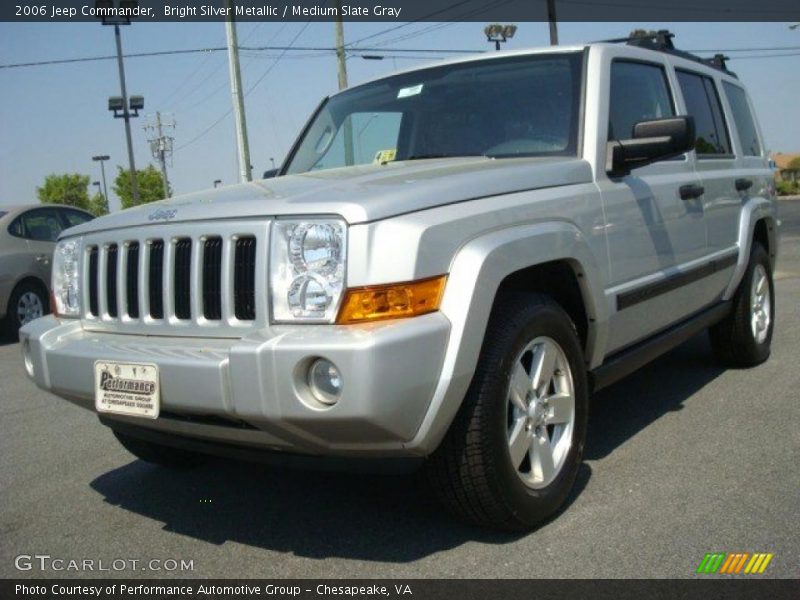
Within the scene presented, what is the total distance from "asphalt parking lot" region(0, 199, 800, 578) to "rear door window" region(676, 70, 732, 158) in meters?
1.47

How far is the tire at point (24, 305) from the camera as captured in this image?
9312 mm

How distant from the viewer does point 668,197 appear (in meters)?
4.07

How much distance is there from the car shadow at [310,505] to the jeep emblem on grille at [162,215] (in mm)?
1089

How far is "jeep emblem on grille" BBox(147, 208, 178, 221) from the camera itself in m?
2.96

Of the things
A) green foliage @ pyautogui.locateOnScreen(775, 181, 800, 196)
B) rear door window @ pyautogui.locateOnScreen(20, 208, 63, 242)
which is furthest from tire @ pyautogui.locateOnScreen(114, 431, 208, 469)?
green foliage @ pyautogui.locateOnScreen(775, 181, 800, 196)

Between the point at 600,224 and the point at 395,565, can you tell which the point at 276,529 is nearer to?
the point at 395,565

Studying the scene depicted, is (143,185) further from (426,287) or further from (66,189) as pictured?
(426,287)

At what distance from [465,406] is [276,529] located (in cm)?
99

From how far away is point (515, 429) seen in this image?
293 centimetres

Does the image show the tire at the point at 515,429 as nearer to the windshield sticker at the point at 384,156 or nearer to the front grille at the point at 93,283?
the windshield sticker at the point at 384,156

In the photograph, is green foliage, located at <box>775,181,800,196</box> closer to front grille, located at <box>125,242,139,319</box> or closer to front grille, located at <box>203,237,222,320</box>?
front grille, located at <box>125,242,139,319</box>

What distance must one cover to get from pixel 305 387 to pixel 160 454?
5.66ft
